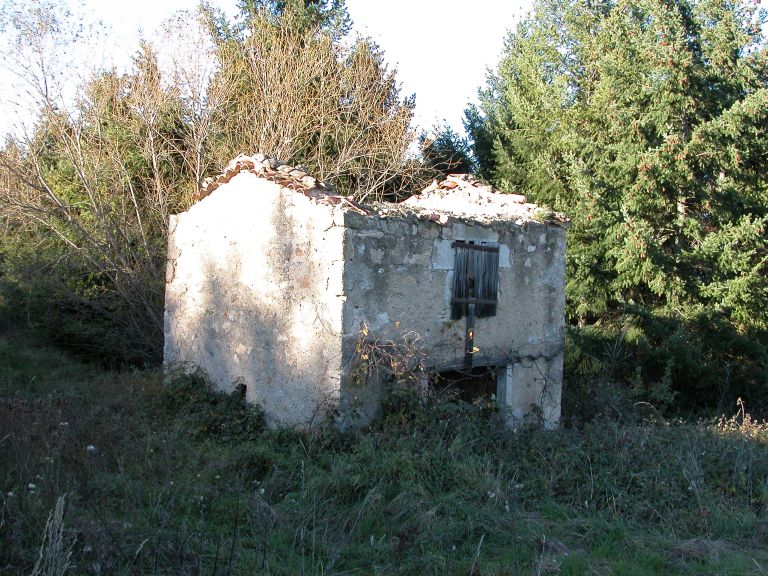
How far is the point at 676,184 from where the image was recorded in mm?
14031

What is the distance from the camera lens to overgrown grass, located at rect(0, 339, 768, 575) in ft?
14.0

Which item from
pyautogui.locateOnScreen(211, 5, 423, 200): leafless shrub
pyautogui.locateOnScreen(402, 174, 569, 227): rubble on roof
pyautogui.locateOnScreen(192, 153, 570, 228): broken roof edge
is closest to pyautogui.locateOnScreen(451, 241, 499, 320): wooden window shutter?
pyautogui.locateOnScreen(192, 153, 570, 228): broken roof edge

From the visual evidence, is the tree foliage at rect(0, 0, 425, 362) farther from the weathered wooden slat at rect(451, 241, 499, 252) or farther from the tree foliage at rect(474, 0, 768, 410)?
the weathered wooden slat at rect(451, 241, 499, 252)

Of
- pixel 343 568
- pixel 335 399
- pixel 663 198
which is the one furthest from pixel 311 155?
pixel 343 568

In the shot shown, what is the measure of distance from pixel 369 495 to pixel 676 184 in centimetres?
1128

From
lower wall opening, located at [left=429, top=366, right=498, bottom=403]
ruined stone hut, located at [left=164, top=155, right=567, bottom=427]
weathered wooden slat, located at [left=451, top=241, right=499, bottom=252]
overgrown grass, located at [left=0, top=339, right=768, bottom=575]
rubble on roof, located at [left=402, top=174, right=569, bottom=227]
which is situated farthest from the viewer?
rubble on roof, located at [left=402, top=174, right=569, bottom=227]

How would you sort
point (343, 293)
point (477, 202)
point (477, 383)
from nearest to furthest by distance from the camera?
point (343, 293), point (477, 383), point (477, 202)

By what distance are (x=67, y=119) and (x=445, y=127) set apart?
→ 9.14 meters

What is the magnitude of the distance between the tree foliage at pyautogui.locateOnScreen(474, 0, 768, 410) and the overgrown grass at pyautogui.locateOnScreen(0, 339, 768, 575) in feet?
21.4

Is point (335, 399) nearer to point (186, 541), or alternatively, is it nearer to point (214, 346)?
point (214, 346)

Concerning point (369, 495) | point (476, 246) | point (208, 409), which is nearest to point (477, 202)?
point (476, 246)

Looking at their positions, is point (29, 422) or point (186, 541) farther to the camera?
point (29, 422)

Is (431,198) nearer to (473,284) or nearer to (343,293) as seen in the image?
(473,284)

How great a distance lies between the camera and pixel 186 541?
4.11 metres
